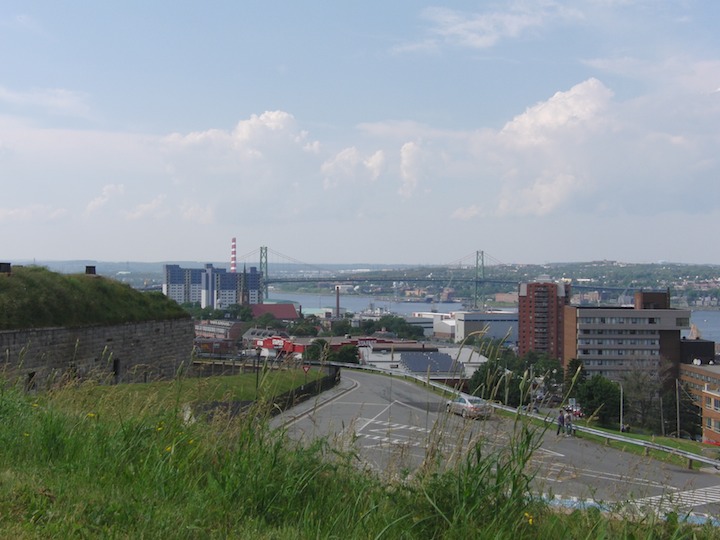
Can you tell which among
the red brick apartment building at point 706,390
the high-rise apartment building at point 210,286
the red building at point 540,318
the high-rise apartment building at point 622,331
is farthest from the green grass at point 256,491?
the high-rise apartment building at point 210,286

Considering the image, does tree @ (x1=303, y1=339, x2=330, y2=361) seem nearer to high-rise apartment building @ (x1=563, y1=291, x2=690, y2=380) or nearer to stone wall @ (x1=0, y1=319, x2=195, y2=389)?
stone wall @ (x1=0, y1=319, x2=195, y2=389)

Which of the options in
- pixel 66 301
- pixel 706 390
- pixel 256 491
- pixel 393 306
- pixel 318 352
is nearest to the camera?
pixel 256 491

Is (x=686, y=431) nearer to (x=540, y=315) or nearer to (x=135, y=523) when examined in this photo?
(x=135, y=523)

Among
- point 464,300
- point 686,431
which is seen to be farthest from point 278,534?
point 464,300

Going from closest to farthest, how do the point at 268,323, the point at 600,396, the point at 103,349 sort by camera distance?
the point at 103,349, the point at 600,396, the point at 268,323

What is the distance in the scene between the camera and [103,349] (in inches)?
485

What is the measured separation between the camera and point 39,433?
3.58 m

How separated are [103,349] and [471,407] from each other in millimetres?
9841

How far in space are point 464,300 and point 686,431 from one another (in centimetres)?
10837

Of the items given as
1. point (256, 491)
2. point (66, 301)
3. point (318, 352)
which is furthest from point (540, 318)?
point (256, 491)

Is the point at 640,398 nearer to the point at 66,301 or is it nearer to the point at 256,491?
the point at 66,301

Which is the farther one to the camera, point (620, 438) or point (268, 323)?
point (268, 323)

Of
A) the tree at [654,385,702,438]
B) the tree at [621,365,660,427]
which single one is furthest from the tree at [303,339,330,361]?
the tree at [621,365,660,427]

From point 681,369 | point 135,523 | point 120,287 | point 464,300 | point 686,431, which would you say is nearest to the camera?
point 135,523
